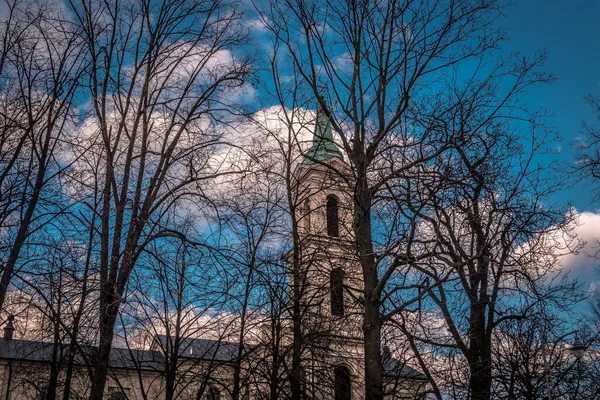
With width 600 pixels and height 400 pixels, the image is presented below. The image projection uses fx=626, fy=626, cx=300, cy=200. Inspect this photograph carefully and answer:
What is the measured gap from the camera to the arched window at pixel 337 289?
11780 mm

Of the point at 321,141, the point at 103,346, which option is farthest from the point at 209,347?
the point at 103,346

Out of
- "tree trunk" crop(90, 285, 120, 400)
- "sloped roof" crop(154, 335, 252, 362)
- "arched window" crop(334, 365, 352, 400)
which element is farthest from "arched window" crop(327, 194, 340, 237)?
"tree trunk" crop(90, 285, 120, 400)

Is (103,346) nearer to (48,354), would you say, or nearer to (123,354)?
(48,354)

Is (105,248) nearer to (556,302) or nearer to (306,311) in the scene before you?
(306,311)

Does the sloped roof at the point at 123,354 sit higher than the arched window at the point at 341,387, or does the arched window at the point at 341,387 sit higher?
the sloped roof at the point at 123,354

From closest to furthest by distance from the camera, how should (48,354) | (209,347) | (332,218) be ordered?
(332,218) < (48,354) < (209,347)

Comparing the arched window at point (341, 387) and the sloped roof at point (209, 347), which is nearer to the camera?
the arched window at point (341, 387)

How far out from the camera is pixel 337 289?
12.1 m

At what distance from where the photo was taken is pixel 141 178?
10695 mm

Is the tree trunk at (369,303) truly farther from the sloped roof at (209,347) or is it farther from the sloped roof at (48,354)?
the sloped roof at (209,347)

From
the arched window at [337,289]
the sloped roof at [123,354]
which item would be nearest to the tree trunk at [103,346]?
the sloped roof at [123,354]

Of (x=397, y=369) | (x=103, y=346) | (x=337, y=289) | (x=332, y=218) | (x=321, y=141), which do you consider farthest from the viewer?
(x=397, y=369)

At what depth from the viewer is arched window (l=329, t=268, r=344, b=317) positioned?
464 inches

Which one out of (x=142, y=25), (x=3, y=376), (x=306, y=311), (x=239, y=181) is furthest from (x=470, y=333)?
(x=3, y=376)
